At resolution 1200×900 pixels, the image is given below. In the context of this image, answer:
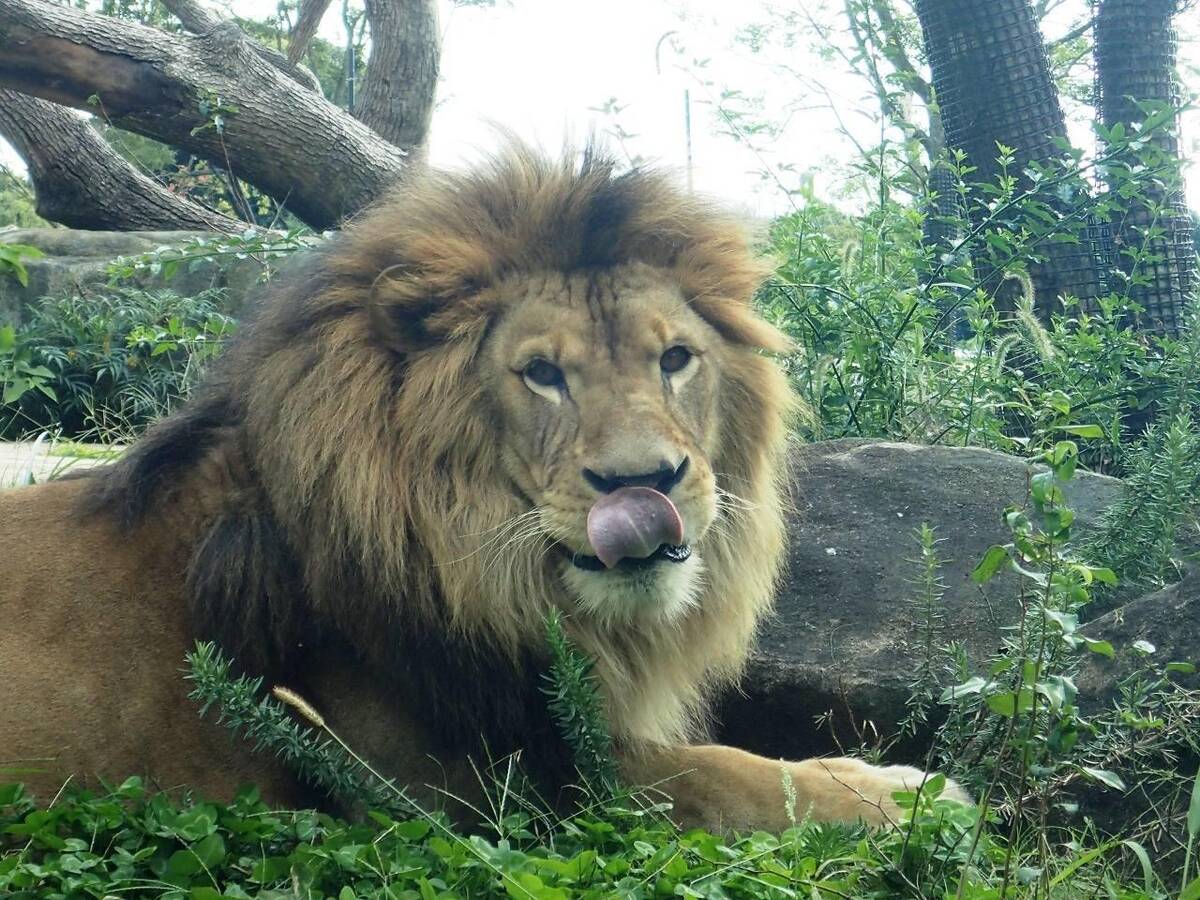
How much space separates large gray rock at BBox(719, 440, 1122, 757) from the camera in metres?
4.08

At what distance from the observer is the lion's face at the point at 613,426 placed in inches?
117

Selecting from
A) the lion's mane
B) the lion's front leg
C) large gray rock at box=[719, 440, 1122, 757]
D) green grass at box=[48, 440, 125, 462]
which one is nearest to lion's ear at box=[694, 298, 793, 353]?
the lion's mane

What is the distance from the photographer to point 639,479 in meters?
2.96

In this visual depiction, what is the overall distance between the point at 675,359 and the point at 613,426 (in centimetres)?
42

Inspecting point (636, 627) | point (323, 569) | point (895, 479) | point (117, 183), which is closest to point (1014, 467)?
point (895, 479)

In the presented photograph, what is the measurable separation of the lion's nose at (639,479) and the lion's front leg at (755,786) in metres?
0.77

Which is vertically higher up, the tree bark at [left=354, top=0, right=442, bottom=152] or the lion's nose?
the tree bark at [left=354, top=0, right=442, bottom=152]

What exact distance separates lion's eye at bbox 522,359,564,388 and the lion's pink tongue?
0.44 metres

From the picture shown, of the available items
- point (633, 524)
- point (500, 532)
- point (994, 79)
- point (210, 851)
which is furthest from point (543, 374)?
point (994, 79)

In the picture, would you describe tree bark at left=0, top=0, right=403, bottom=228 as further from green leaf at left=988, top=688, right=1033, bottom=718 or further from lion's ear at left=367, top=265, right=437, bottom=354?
green leaf at left=988, top=688, right=1033, bottom=718

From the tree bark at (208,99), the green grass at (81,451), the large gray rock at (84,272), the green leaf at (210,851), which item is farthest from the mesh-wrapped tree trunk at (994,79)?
the green leaf at (210,851)

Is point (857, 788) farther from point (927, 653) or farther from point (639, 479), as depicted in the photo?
point (639, 479)

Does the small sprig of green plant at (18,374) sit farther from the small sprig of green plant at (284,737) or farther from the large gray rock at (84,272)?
the small sprig of green plant at (284,737)

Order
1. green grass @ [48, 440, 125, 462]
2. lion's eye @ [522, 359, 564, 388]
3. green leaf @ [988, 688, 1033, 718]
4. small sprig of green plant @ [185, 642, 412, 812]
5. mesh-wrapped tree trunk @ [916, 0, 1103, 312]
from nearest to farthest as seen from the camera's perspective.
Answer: green leaf @ [988, 688, 1033, 718], small sprig of green plant @ [185, 642, 412, 812], lion's eye @ [522, 359, 564, 388], green grass @ [48, 440, 125, 462], mesh-wrapped tree trunk @ [916, 0, 1103, 312]
